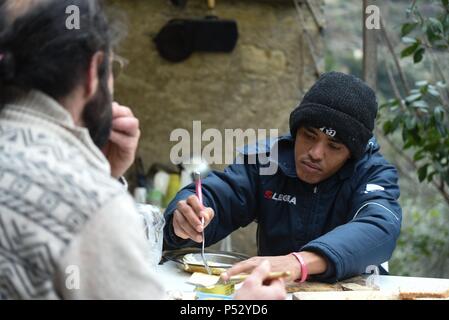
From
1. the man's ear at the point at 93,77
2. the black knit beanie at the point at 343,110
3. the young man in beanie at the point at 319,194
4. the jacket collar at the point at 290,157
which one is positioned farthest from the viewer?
the jacket collar at the point at 290,157

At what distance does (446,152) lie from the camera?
3633 mm

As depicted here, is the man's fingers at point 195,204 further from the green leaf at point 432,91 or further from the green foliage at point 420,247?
the green foliage at point 420,247

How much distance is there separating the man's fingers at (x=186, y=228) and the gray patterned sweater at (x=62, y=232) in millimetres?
986

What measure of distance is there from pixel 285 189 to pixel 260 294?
109cm

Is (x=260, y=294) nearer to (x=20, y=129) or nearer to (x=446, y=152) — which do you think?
(x=20, y=129)

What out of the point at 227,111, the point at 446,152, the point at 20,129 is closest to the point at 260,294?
the point at 20,129

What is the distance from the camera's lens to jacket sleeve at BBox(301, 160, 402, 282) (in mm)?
2043

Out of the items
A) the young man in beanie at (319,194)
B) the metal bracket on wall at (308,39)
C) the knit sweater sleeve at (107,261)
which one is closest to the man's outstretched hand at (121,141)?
the young man in beanie at (319,194)

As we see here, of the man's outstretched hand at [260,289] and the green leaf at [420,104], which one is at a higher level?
the green leaf at [420,104]

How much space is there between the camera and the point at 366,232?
2.14 metres

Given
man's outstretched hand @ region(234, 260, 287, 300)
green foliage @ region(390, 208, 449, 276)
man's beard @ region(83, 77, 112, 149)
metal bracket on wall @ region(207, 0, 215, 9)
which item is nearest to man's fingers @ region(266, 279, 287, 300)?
man's outstretched hand @ region(234, 260, 287, 300)

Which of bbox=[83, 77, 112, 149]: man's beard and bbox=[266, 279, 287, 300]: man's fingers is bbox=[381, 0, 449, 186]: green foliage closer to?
bbox=[266, 279, 287, 300]: man's fingers

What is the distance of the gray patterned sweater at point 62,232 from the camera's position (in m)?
1.14

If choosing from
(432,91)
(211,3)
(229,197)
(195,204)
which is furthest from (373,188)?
(211,3)
